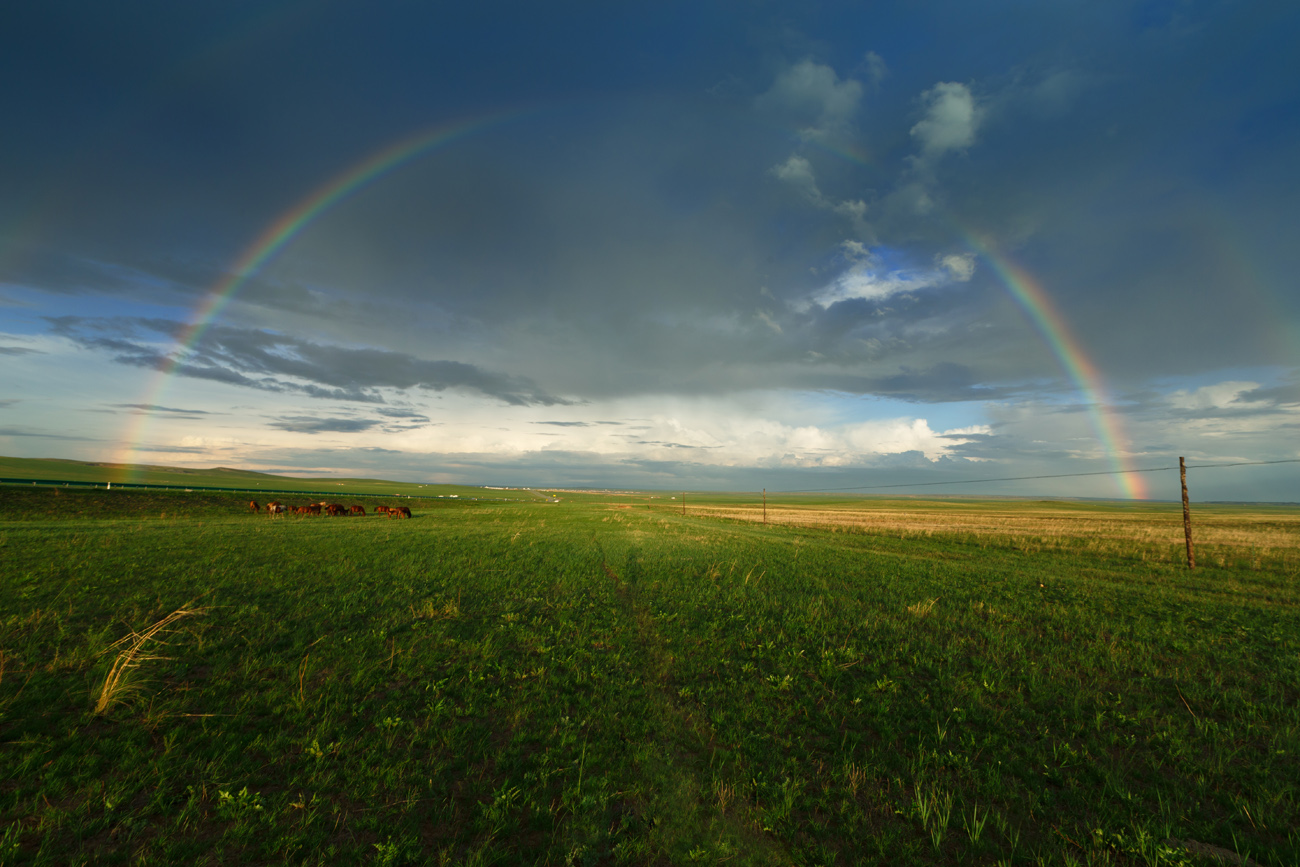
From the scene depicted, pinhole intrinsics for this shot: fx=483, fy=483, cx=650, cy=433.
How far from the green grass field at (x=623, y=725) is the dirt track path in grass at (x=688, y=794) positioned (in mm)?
44

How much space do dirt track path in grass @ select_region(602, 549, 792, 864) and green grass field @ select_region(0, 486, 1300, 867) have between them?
44 millimetres

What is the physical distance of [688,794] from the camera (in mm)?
6371

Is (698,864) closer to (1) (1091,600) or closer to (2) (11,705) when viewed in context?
(2) (11,705)

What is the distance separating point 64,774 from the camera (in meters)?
5.88

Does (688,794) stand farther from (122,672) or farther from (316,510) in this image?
(316,510)

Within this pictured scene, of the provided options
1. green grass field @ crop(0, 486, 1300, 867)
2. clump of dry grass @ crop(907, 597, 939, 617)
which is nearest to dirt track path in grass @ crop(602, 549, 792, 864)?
green grass field @ crop(0, 486, 1300, 867)

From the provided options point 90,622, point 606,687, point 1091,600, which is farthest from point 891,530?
point 90,622

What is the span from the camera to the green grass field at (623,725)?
5504mm

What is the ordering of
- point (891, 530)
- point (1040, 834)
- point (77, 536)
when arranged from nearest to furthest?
point (1040, 834) → point (77, 536) → point (891, 530)

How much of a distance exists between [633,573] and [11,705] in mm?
16890

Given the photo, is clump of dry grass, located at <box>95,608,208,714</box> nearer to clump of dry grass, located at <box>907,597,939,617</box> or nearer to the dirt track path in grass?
the dirt track path in grass

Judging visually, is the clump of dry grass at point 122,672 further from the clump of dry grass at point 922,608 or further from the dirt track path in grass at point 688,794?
the clump of dry grass at point 922,608

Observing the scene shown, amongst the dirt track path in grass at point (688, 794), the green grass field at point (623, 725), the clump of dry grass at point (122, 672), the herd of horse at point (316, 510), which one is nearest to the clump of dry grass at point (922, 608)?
the green grass field at point (623, 725)

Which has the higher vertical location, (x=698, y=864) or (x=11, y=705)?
(x=11, y=705)
